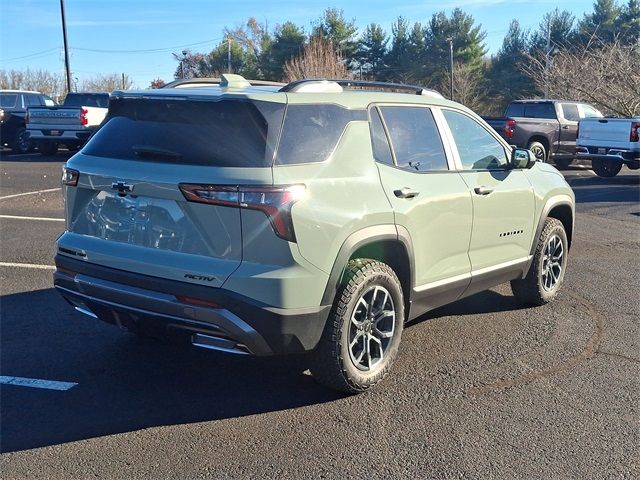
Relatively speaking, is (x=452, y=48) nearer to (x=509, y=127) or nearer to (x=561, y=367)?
(x=509, y=127)

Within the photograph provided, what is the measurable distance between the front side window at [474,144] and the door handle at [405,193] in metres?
0.85

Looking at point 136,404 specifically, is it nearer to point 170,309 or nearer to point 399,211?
point 170,309

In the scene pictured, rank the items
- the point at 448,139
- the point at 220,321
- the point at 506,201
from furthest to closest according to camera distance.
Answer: the point at 506,201
the point at 448,139
the point at 220,321

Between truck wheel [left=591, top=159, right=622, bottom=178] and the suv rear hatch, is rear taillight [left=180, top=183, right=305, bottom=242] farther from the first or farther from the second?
truck wheel [left=591, top=159, right=622, bottom=178]

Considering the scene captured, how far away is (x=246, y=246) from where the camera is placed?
366cm

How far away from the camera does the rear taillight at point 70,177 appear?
4.23 metres

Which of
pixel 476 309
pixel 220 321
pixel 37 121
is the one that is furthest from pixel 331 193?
pixel 37 121

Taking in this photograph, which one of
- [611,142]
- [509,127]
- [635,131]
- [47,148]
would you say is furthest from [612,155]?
[47,148]

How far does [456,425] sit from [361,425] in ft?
1.76

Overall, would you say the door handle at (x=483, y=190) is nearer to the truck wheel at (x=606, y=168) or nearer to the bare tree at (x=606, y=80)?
the truck wheel at (x=606, y=168)

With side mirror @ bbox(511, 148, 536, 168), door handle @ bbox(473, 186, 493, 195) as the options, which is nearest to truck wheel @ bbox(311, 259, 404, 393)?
door handle @ bbox(473, 186, 493, 195)

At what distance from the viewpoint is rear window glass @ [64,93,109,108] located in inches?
860

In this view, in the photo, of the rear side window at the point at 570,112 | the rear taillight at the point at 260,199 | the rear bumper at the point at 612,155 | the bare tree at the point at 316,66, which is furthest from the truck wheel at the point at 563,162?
the bare tree at the point at 316,66

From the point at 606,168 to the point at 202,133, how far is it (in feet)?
51.4
